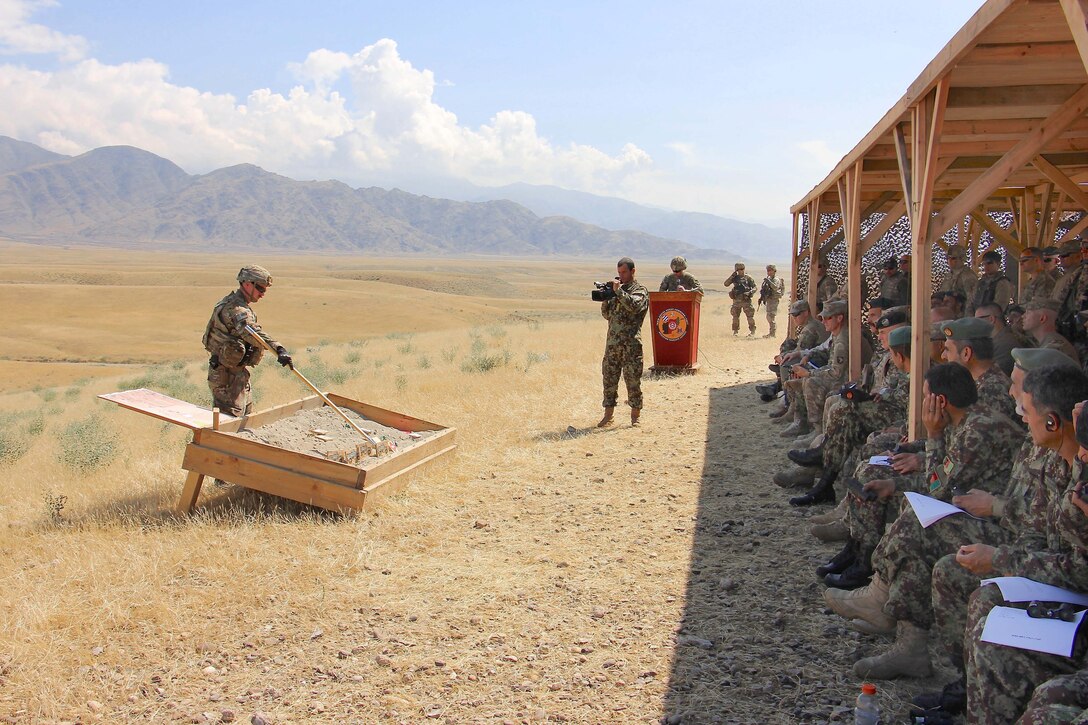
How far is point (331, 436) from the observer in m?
7.29

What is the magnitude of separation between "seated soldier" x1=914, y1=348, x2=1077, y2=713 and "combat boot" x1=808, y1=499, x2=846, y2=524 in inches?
63.4

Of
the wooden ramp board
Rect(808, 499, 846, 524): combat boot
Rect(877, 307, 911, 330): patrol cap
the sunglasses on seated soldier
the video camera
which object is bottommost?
Rect(808, 499, 846, 524): combat boot

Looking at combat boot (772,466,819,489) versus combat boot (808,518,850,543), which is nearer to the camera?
combat boot (808,518,850,543)

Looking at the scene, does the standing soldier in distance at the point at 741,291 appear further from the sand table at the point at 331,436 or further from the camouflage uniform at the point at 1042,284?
the sand table at the point at 331,436

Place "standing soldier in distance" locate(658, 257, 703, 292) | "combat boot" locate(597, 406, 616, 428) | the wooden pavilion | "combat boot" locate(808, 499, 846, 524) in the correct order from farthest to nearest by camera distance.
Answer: "standing soldier in distance" locate(658, 257, 703, 292)
"combat boot" locate(597, 406, 616, 428)
"combat boot" locate(808, 499, 846, 524)
the wooden pavilion

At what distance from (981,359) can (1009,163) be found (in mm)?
1420

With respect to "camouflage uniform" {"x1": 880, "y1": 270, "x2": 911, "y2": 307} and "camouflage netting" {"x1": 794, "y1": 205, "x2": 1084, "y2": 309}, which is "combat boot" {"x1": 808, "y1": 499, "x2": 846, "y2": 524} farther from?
"camouflage netting" {"x1": 794, "y1": 205, "x2": 1084, "y2": 309}

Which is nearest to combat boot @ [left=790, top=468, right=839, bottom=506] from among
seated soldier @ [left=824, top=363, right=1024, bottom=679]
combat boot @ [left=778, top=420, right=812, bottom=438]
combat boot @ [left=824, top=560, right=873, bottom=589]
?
combat boot @ [left=824, top=560, right=873, bottom=589]

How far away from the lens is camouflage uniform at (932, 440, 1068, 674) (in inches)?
127

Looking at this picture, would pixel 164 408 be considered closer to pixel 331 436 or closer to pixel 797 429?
pixel 331 436

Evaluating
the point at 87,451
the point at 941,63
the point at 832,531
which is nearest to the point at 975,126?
the point at 941,63

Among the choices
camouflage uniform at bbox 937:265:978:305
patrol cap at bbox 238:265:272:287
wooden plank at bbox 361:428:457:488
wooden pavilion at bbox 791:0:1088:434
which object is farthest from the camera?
camouflage uniform at bbox 937:265:978:305

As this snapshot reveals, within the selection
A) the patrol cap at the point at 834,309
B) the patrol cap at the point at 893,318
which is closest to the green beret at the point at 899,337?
the patrol cap at the point at 893,318

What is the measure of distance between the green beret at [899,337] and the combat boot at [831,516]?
116 centimetres
